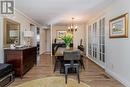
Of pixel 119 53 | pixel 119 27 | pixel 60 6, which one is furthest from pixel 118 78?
pixel 60 6

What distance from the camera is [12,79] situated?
4.88m

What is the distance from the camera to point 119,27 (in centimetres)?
493

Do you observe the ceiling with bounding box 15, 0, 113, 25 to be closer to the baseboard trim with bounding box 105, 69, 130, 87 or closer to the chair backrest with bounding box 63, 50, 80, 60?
the chair backrest with bounding box 63, 50, 80, 60

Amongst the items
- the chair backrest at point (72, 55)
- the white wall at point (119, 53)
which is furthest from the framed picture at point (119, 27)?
the chair backrest at point (72, 55)

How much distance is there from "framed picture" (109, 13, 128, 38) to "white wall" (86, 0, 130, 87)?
0.12 m

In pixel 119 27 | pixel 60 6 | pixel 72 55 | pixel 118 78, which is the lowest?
pixel 118 78

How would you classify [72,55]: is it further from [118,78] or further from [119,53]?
[118,78]

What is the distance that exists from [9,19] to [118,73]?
386cm

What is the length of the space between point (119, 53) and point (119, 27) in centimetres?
73

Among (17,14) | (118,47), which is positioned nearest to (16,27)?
(17,14)

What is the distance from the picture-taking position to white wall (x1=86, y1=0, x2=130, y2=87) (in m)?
4.39

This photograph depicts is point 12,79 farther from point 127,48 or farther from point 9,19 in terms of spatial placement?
point 127,48

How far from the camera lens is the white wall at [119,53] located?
4.39 meters

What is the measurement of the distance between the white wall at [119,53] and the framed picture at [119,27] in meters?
0.12
